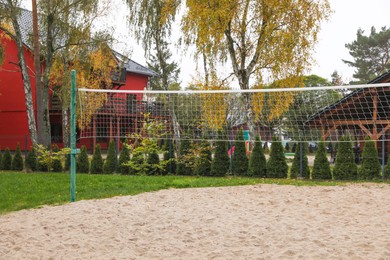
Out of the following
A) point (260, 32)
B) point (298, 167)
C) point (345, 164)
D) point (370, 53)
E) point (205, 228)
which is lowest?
point (205, 228)

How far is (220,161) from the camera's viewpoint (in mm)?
13656

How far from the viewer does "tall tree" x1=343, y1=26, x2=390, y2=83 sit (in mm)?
44812

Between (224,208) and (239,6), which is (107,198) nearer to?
(224,208)

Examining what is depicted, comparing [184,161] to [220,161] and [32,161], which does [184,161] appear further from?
[32,161]

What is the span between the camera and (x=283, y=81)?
51.2 feet

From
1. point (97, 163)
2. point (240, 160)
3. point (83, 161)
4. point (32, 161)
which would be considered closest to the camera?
point (240, 160)

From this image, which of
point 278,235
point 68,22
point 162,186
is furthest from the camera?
point 68,22

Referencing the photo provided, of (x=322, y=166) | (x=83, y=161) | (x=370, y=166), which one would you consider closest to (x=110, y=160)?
(x=83, y=161)

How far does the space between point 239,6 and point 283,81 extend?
9.74ft

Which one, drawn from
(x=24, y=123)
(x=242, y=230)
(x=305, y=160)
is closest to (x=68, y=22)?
(x=305, y=160)

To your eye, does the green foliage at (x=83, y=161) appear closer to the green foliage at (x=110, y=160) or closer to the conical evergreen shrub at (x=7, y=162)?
the green foliage at (x=110, y=160)

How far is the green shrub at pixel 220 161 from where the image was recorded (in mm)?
13648

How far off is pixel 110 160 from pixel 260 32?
A: 6577mm

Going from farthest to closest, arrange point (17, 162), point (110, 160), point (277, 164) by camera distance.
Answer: point (17, 162) → point (110, 160) → point (277, 164)
